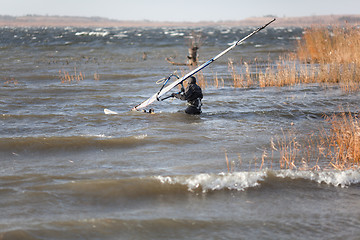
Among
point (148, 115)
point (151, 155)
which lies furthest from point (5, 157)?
point (148, 115)

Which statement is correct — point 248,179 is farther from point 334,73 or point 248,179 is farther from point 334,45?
point 334,45

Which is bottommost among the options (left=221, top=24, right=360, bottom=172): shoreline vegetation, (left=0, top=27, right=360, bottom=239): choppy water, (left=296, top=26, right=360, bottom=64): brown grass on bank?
(left=0, top=27, right=360, bottom=239): choppy water

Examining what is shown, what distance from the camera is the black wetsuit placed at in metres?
11.6

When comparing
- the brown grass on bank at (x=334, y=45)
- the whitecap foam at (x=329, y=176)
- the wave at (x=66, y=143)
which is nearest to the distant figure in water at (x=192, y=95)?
the wave at (x=66, y=143)

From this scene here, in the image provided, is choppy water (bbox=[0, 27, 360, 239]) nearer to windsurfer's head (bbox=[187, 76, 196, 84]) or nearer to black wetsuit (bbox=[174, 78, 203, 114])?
black wetsuit (bbox=[174, 78, 203, 114])

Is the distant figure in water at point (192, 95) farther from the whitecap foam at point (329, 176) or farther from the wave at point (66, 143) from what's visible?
the whitecap foam at point (329, 176)

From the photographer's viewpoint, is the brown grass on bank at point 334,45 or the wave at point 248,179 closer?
the wave at point 248,179

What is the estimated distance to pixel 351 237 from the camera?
5207 millimetres

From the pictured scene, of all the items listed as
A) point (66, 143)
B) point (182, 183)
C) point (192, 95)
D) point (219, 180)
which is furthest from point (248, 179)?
point (192, 95)

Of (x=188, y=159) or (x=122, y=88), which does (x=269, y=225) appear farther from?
(x=122, y=88)

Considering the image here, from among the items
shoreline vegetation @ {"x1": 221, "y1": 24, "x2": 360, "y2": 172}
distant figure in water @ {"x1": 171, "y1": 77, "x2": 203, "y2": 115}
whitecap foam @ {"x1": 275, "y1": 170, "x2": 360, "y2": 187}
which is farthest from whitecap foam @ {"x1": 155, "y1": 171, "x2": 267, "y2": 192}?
distant figure in water @ {"x1": 171, "y1": 77, "x2": 203, "y2": 115}

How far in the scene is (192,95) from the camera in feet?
38.8

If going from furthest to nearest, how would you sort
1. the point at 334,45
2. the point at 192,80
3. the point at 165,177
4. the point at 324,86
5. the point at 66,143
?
the point at 334,45, the point at 324,86, the point at 192,80, the point at 66,143, the point at 165,177

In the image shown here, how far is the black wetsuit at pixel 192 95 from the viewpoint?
11625 mm
